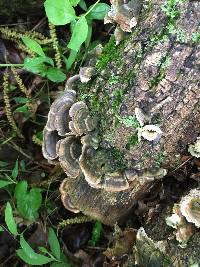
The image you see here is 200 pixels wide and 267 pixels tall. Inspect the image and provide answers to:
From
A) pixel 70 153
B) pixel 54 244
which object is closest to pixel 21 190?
pixel 54 244

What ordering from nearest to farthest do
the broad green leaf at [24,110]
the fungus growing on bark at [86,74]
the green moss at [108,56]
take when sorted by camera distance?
the green moss at [108,56] < the fungus growing on bark at [86,74] < the broad green leaf at [24,110]

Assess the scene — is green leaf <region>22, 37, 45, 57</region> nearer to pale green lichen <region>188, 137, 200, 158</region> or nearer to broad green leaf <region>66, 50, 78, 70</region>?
broad green leaf <region>66, 50, 78, 70</region>

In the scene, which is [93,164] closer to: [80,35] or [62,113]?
[62,113]

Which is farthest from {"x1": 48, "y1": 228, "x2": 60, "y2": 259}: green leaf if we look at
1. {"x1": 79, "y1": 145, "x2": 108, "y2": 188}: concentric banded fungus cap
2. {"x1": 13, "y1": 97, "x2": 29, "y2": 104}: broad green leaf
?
{"x1": 13, "y1": 97, "x2": 29, "y2": 104}: broad green leaf

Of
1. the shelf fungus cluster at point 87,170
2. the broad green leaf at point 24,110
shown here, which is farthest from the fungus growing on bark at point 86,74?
the broad green leaf at point 24,110

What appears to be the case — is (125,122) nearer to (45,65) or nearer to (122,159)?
(122,159)

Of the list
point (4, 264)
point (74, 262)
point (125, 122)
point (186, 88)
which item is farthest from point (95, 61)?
point (4, 264)

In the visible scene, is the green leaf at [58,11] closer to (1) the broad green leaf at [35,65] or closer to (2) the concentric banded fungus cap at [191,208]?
(1) the broad green leaf at [35,65]
